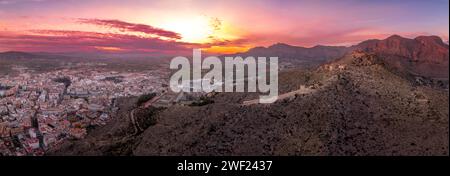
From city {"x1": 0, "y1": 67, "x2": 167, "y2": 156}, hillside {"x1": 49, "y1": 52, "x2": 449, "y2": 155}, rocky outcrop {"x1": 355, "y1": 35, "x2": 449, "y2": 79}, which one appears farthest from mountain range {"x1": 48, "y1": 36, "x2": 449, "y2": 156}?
rocky outcrop {"x1": 355, "y1": 35, "x2": 449, "y2": 79}

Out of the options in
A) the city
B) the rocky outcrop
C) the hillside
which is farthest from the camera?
the rocky outcrop

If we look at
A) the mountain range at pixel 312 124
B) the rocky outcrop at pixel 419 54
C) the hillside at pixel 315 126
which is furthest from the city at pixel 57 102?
the rocky outcrop at pixel 419 54

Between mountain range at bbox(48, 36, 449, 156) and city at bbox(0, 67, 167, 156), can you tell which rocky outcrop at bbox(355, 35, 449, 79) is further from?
city at bbox(0, 67, 167, 156)

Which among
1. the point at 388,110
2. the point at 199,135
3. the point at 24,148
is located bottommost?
the point at 24,148

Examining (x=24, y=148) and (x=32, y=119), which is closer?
(x=24, y=148)

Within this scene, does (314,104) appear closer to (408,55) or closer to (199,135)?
(199,135)

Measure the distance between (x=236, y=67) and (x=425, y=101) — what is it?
99.0 feet

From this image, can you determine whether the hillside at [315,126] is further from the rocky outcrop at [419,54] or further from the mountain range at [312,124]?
the rocky outcrop at [419,54]

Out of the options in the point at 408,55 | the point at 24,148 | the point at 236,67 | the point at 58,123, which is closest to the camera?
the point at 24,148

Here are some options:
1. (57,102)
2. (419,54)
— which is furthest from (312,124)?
(419,54)

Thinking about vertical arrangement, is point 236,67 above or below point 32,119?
above

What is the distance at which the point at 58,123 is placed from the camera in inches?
1100

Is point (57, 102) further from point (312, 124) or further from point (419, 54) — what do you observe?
point (419, 54)
